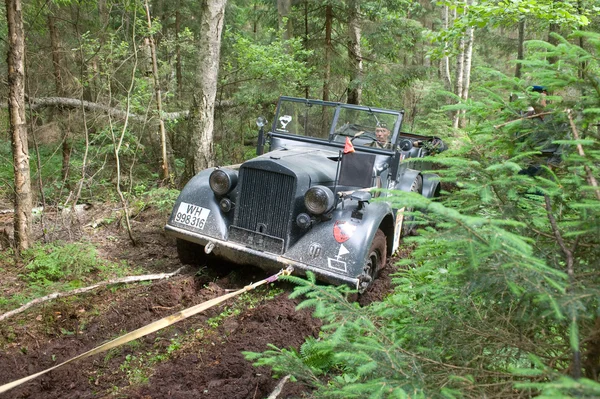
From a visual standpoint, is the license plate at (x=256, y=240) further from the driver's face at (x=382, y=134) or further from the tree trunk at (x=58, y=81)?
the tree trunk at (x=58, y=81)

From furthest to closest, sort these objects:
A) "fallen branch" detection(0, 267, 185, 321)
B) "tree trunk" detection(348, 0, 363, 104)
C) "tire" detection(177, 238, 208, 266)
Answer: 1. "tree trunk" detection(348, 0, 363, 104)
2. "tire" detection(177, 238, 208, 266)
3. "fallen branch" detection(0, 267, 185, 321)

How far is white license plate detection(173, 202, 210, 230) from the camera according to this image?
16.9ft

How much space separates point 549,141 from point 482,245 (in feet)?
2.74

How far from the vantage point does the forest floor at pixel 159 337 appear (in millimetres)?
3213

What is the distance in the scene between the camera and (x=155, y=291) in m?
4.74

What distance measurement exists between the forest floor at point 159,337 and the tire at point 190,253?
0.12 metres

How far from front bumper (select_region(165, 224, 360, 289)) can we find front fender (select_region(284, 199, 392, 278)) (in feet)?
0.19

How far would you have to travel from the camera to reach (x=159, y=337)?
401 centimetres

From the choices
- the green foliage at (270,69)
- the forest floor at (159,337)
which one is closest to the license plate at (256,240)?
the forest floor at (159,337)

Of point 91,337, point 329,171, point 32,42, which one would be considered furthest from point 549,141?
point 32,42

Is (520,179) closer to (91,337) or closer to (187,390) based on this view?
(187,390)

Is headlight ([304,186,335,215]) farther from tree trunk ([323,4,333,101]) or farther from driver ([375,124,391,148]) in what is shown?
tree trunk ([323,4,333,101])

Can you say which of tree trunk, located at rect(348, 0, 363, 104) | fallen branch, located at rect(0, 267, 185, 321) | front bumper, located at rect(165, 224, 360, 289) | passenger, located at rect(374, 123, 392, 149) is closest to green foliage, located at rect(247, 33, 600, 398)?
front bumper, located at rect(165, 224, 360, 289)

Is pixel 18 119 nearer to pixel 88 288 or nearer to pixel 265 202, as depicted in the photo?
pixel 88 288
